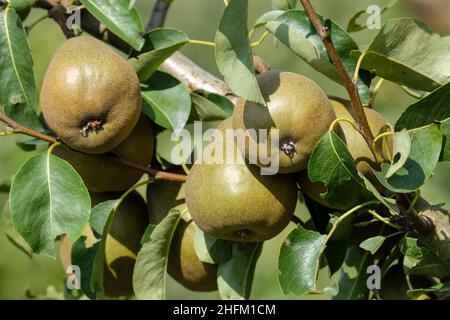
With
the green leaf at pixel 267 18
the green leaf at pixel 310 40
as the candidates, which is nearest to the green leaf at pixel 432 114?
the green leaf at pixel 310 40

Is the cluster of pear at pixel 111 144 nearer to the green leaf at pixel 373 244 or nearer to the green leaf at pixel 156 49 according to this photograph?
the green leaf at pixel 156 49

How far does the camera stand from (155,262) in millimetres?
1505

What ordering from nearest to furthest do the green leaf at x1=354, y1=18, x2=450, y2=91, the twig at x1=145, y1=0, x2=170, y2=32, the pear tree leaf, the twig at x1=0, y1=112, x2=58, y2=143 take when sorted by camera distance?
the pear tree leaf → the green leaf at x1=354, y1=18, x2=450, y2=91 → the twig at x1=0, y1=112, x2=58, y2=143 → the twig at x1=145, y1=0, x2=170, y2=32

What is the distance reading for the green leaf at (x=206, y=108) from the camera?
5.03 feet

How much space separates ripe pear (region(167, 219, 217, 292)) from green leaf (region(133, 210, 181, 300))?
0.03 meters

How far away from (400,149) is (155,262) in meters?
0.52

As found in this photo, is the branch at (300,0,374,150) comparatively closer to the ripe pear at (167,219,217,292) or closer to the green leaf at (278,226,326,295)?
the green leaf at (278,226,326,295)

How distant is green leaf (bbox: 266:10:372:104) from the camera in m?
1.35

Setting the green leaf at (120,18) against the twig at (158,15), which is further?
the twig at (158,15)

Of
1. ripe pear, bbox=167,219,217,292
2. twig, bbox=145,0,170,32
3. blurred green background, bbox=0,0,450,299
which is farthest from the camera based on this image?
blurred green background, bbox=0,0,450,299

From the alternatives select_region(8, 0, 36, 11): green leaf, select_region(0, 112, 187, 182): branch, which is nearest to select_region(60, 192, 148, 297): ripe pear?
select_region(0, 112, 187, 182): branch

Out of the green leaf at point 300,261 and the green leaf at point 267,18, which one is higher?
the green leaf at point 267,18

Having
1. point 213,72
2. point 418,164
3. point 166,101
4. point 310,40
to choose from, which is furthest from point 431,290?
point 213,72

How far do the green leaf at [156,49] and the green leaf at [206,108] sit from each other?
10cm
